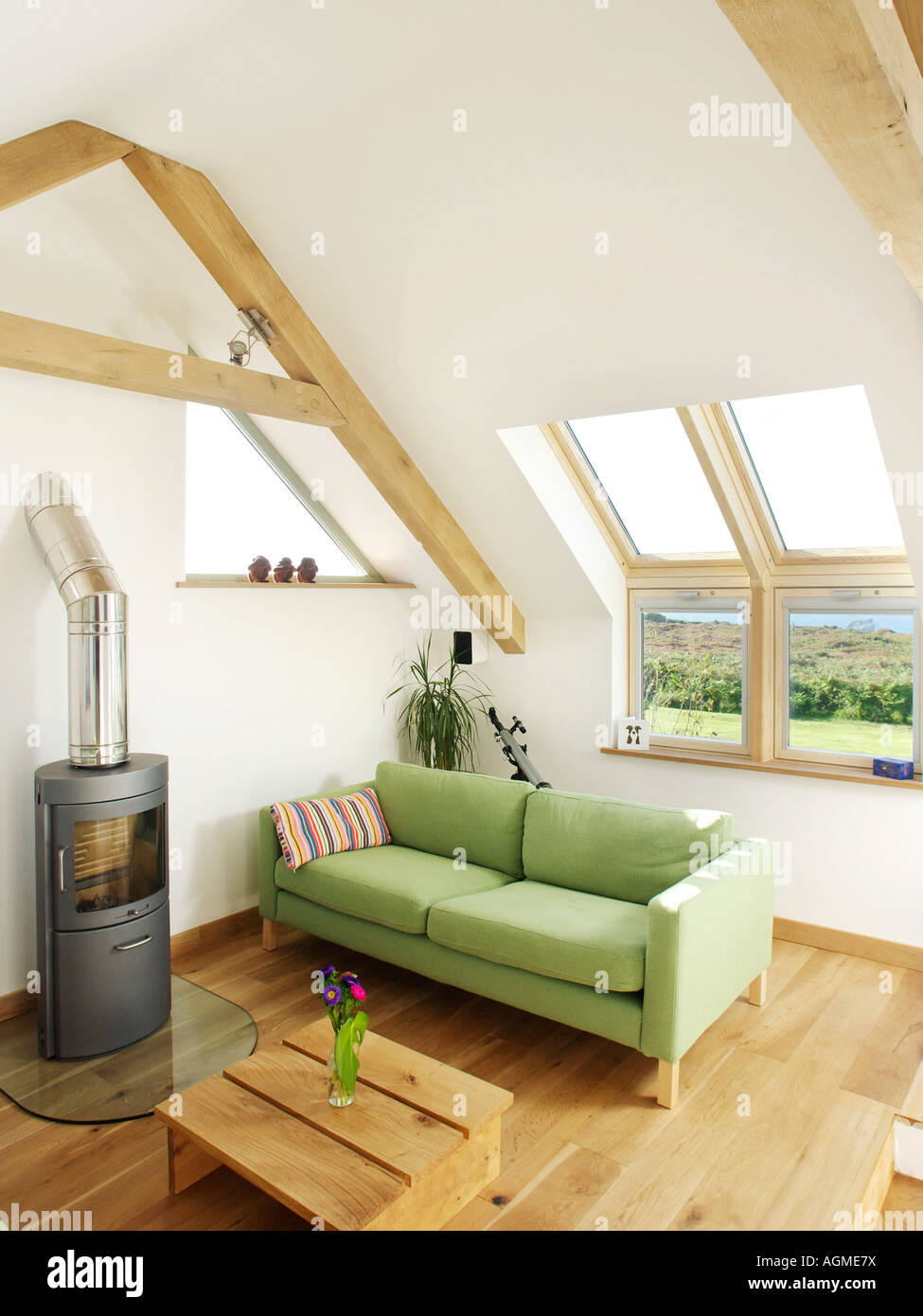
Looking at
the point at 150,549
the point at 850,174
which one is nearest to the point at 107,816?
the point at 150,549

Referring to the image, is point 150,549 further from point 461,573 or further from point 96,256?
point 461,573

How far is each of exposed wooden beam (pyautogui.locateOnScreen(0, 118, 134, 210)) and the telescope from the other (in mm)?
2999

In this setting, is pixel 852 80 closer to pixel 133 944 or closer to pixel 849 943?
pixel 133 944

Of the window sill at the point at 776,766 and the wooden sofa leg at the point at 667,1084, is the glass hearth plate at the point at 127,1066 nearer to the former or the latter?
the wooden sofa leg at the point at 667,1084

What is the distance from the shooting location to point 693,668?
461cm

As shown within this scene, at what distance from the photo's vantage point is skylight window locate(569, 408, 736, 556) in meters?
4.11

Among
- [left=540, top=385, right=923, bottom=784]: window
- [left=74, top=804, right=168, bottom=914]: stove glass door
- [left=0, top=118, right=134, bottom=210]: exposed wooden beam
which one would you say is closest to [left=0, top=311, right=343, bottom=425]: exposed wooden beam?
[left=0, top=118, right=134, bottom=210]: exposed wooden beam

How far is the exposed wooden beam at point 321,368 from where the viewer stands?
3297mm

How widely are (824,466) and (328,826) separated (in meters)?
2.63

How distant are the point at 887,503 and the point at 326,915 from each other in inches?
114

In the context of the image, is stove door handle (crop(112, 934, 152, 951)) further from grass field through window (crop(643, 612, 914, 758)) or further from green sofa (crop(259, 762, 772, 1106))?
grass field through window (crop(643, 612, 914, 758))

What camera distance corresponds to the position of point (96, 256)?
359 cm

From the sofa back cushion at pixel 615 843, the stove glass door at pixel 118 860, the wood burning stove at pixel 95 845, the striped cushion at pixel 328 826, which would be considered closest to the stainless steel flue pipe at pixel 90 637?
the wood burning stove at pixel 95 845

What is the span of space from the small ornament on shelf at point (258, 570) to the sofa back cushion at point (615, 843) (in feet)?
5.46
